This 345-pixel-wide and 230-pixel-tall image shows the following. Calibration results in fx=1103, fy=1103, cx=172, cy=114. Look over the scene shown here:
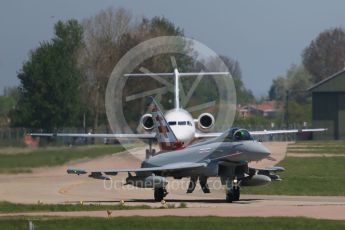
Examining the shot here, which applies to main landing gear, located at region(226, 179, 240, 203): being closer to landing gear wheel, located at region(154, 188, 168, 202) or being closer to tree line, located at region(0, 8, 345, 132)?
landing gear wheel, located at region(154, 188, 168, 202)

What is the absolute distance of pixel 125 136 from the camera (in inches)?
2307

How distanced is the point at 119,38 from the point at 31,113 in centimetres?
1206

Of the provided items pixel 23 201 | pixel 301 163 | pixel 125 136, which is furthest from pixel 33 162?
pixel 23 201

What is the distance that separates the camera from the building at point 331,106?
116625 mm

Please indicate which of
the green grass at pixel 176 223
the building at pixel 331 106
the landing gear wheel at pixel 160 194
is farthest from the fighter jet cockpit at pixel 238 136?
the building at pixel 331 106

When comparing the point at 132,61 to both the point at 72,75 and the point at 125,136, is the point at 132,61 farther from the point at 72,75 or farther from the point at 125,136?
the point at 125,136

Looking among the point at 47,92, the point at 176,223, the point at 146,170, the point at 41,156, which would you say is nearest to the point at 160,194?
the point at 146,170

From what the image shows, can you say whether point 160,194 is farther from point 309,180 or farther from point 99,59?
point 99,59

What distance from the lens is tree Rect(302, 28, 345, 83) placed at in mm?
187875

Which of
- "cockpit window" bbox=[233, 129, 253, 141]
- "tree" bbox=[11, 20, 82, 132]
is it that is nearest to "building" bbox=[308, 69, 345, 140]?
"tree" bbox=[11, 20, 82, 132]

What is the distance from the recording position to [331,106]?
118m

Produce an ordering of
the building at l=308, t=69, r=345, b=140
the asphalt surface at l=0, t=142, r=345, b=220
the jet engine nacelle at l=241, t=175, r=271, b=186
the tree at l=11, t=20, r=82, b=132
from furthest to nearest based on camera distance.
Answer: the building at l=308, t=69, r=345, b=140 < the tree at l=11, t=20, r=82, b=132 < the jet engine nacelle at l=241, t=175, r=271, b=186 < the asphalt surface at l=0, t=142, r=345, b=220

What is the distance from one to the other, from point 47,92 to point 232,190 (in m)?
59.0

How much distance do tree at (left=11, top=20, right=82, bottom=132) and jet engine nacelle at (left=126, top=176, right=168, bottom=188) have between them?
178 feet
